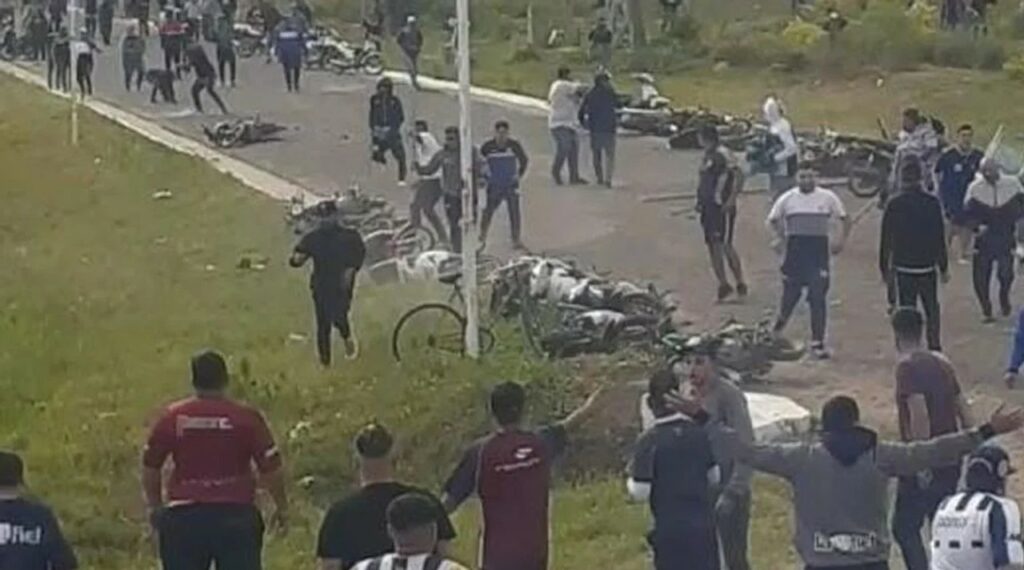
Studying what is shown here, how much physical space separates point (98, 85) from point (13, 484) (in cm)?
4025

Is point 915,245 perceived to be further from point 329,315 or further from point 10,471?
point 10,471

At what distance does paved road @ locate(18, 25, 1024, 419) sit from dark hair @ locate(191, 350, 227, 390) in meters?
7.66

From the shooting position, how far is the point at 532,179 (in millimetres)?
32250

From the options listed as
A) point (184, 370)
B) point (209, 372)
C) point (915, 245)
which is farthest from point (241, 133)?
point (209, 372)

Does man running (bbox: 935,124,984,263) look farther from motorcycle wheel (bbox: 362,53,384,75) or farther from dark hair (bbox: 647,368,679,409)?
motorcycle wheel (bbox: 362,53,384,75)

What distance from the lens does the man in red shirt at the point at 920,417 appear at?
39.4 ft

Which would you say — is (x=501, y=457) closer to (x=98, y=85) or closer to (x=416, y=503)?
(x=416, y=503)

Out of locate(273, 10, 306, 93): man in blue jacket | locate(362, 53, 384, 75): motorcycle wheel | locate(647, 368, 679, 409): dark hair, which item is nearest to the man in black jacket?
locate(647, 368, 679, 409): dark hair

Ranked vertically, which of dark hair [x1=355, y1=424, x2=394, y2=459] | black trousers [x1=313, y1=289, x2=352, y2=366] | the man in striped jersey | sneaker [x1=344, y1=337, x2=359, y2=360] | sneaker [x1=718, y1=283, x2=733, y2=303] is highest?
the man in striped jersey

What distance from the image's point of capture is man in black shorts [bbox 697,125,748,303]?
21.1m

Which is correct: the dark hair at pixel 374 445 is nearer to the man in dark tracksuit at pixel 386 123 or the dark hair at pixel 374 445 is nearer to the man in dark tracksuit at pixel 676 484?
the man in dark tracksuit at pixel 676 484

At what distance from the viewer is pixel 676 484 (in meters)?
10.6

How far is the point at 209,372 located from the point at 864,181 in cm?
1964

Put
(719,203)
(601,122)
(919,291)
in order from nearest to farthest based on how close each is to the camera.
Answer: (919,291), (719,203), (601,122)
